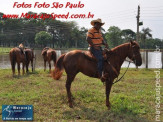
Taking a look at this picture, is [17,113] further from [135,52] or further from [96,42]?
[135,52]

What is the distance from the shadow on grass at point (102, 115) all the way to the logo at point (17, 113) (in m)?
1.08

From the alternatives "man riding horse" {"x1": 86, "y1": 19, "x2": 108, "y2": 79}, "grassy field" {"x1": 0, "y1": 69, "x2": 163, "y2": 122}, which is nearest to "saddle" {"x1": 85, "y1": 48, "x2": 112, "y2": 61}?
"man riding horse" {"x1": 86, "y1": 19, "x2": 108, "y2": 79}

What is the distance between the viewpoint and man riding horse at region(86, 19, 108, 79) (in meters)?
5.48

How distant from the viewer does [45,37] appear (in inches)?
2601

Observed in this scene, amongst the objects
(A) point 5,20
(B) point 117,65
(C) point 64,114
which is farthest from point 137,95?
(A) point 5,20

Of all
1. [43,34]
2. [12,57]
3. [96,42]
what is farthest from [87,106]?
[43,34]

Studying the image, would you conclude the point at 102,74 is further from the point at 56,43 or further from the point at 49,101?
the point at 56,43

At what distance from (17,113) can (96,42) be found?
3.41 meters

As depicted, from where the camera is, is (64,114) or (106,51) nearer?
(64,114)

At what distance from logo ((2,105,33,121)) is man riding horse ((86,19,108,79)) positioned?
2573mm

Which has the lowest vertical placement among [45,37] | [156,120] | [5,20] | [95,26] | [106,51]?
[156,120]

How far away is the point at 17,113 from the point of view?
194 inches

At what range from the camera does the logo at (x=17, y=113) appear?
186 inches

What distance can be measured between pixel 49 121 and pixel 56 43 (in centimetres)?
8795
